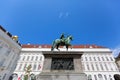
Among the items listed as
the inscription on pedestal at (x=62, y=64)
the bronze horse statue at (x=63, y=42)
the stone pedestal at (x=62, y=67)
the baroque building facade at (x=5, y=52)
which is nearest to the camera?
the stone pedestal at (x=62, y=67)

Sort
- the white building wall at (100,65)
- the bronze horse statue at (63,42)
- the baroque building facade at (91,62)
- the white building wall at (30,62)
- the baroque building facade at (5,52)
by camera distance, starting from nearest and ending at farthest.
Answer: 1. the bronze horse statue at (63,42)
2. the baroque building facade at (5,52)
3. the white building wall at (100,65)
4. the baroque building facade at (91,62)
5. the white building wall at (30,62)

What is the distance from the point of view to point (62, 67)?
7.31 meters

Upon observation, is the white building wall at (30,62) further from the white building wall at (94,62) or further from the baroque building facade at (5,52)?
the baroque building facade at (5,52)

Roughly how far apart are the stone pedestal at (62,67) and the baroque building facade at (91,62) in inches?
1018

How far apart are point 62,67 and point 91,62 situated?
107ft

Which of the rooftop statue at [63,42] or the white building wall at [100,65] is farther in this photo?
the white building wall at [100,65]

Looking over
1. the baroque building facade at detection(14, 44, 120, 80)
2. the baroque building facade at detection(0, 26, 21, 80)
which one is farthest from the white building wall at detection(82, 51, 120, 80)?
the baroque building facade at detection(0, 26, 21, 80)

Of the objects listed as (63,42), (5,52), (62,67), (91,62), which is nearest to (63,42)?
(63,42)

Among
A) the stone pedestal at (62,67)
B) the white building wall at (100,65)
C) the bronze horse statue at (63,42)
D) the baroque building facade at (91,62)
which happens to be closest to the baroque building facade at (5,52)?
the baroque building facade at (91,62)

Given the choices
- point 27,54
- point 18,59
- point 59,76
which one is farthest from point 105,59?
point 59,76

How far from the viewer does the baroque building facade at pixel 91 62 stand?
112ft

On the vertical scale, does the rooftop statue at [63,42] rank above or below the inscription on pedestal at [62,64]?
above

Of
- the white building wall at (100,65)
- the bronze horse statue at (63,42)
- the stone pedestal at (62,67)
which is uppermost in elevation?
the white building wall at (100,65)

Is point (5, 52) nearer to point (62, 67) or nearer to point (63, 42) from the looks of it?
point (63, 42)
